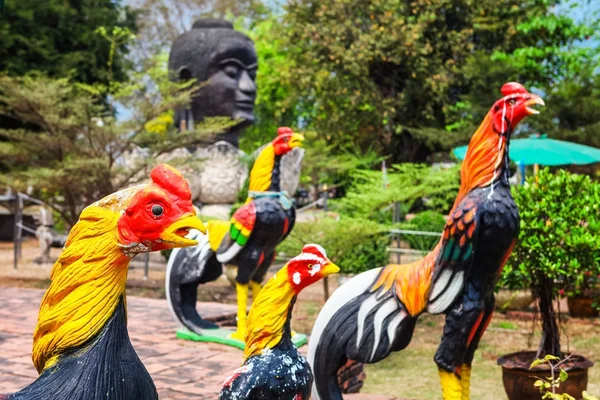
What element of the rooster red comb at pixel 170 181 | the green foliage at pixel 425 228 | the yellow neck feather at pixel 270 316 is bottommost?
the green foliage at pixel 425 228

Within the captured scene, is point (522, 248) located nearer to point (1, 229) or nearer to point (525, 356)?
point (525, 356)

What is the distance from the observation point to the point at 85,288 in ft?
8.21

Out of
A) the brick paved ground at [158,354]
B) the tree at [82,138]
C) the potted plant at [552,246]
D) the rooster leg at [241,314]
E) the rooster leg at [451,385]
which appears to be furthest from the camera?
the tree at [82,138]

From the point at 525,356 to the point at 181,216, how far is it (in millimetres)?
4349

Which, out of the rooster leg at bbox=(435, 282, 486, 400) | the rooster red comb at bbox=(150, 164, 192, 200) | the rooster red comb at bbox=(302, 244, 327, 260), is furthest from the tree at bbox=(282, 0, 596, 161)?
the rooster red comb at bbox=(150, 164, 192, 200)

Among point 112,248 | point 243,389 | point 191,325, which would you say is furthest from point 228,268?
point 112,248

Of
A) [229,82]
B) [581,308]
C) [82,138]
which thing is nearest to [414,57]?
[229,82]

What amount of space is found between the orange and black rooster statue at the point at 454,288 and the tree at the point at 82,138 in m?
7.59

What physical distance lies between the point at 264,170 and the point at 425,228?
23.6ft

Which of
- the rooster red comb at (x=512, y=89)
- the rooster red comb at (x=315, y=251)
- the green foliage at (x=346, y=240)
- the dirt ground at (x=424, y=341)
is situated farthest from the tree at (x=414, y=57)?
the rooster red comb at (x=315, y=251)

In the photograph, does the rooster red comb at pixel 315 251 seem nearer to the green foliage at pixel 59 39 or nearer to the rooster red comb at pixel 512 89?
the rooster red comb at pixel 512 89

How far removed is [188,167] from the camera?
12.8 meters

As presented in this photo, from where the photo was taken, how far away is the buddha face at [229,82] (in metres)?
16.2

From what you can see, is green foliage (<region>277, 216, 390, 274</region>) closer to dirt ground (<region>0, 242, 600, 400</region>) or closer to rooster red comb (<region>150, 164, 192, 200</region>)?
dirt ground (<region>0, 242, 600, 400</region>)
